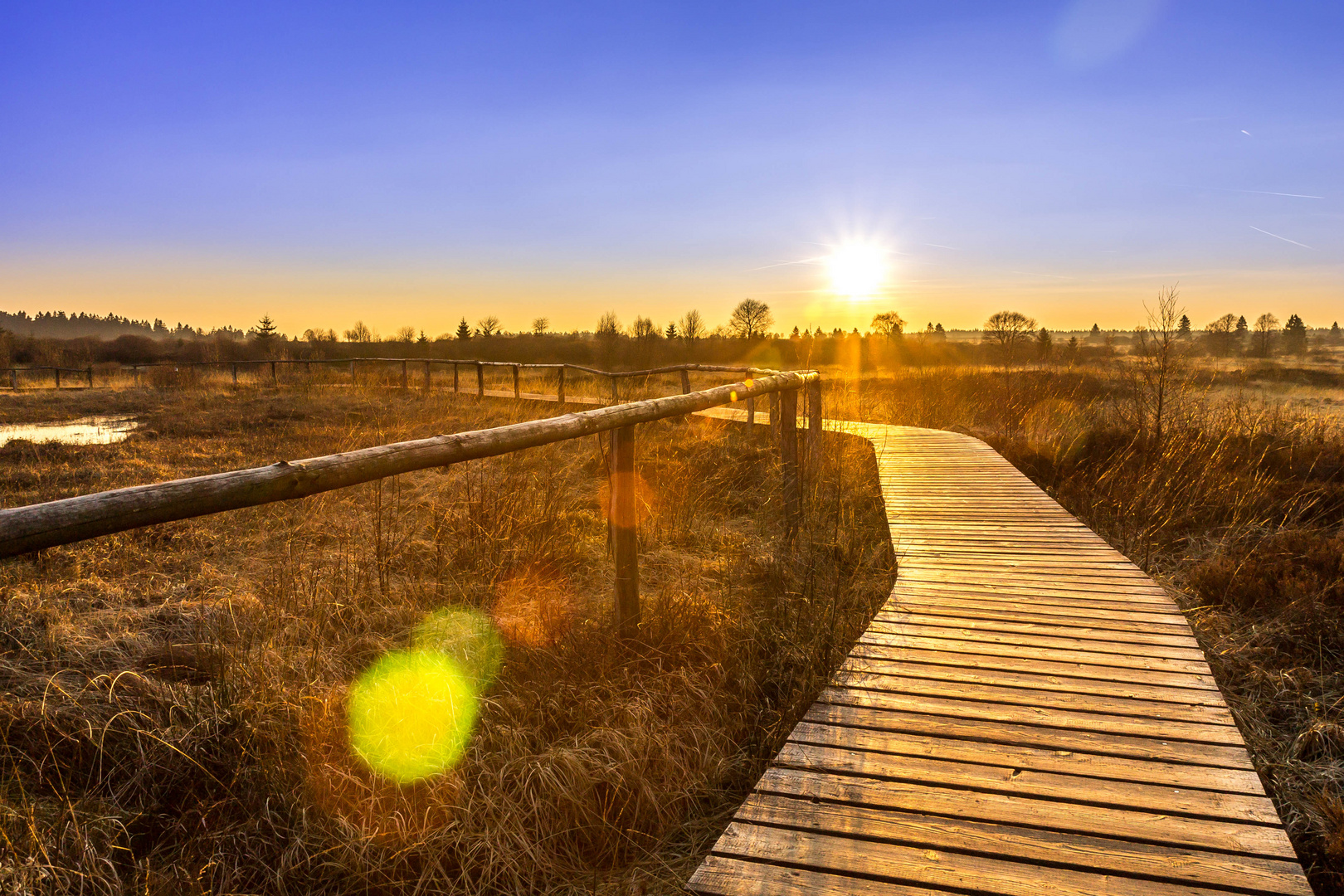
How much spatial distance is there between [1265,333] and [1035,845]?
301 ft

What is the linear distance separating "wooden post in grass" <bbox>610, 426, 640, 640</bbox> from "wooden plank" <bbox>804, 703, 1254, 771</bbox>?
43.2 inches

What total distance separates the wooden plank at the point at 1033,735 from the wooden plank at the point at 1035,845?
50cm

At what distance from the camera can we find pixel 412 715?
2881 millimetres

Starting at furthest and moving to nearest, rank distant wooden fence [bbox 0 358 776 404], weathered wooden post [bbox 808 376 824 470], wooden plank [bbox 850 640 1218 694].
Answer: distant wooden fence [bbox 0 358 776 404], weathered wooden post [bbox 808 376 824 470], wooden plank [bbox 850 640 1218 694]

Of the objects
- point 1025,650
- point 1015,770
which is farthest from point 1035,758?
point 1025,650

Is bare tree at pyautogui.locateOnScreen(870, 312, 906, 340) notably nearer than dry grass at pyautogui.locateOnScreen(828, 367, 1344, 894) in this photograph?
No

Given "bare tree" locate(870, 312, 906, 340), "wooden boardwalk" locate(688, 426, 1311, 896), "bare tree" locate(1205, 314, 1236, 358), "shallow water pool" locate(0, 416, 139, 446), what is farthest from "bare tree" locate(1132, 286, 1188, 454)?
"bare tree" locate(1205, 314, 1236, 358)

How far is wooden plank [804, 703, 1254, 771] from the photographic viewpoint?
2338mm

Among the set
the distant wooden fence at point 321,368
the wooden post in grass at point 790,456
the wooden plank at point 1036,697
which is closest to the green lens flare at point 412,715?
the wooden plank at point 1036,697

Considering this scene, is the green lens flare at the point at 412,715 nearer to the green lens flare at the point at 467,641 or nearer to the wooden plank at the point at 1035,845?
the green lens flare at the point at 467,641

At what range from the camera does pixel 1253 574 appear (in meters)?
5.37

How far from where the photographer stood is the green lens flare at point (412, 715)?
266cm

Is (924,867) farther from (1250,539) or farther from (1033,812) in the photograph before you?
(1250,539)

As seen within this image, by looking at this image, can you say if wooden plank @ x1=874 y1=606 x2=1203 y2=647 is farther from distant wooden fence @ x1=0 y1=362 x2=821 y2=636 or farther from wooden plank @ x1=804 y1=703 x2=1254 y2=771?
distant wooden fence @ x1=0 y1=362 x2=821 y2=636
